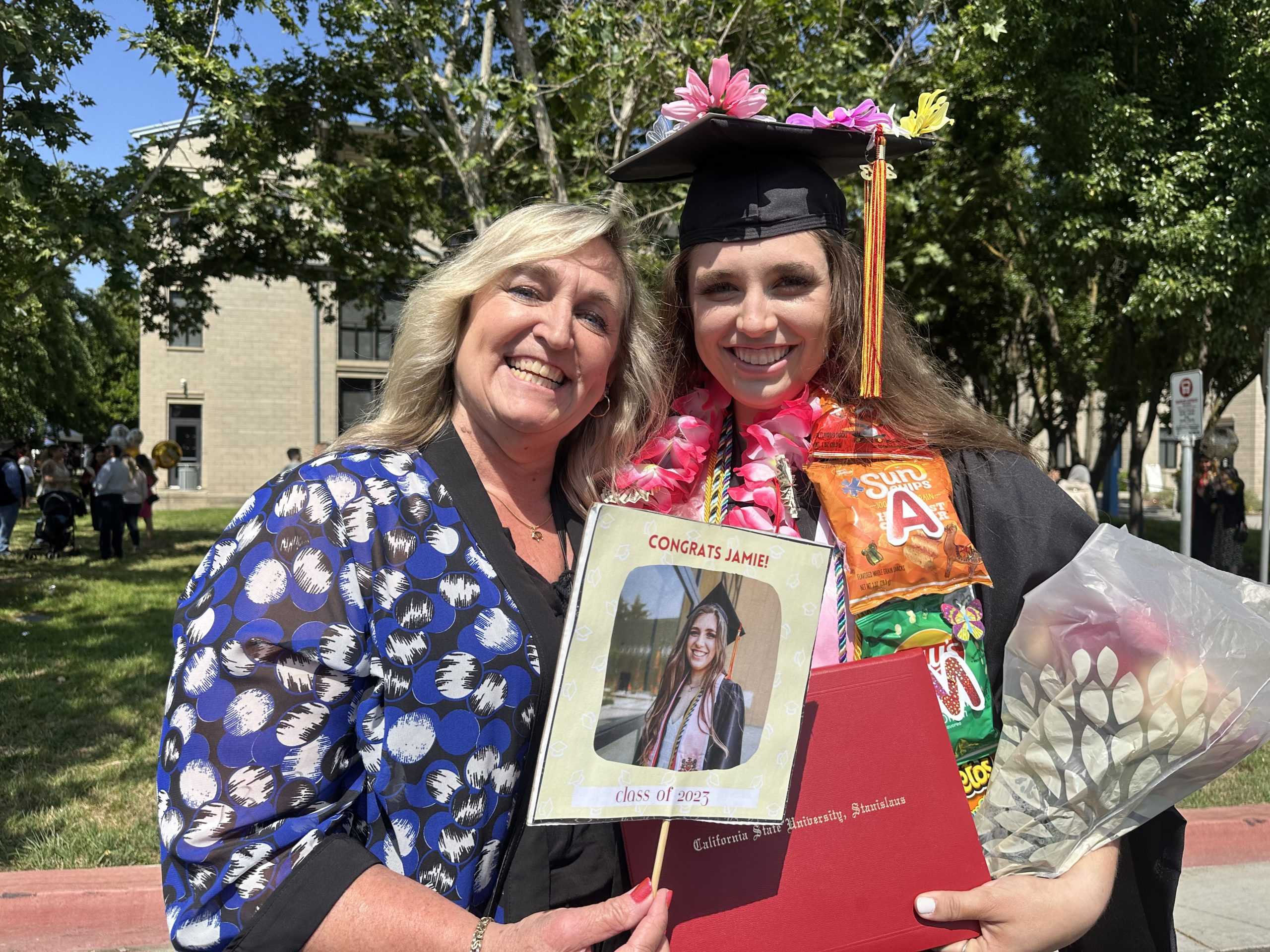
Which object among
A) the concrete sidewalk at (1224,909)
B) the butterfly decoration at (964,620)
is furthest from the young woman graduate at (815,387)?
the concrete sidewalk at (1224,909)

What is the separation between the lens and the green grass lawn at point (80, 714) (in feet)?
14.4

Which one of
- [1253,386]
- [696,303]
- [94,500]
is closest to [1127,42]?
[696,303]

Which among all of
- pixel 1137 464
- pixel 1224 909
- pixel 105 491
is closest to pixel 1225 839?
pixel 1224 909

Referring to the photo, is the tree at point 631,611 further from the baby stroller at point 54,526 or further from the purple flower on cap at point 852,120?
the baby stroller at point 54,526

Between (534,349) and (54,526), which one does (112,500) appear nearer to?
(54,526)

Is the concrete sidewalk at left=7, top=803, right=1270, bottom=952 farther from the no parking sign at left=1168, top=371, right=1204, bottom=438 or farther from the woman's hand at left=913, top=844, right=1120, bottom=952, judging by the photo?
the no parking sign at left=1168, top=371, right=1204, bottom=438

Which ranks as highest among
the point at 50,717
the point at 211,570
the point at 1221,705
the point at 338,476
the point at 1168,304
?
the point at 1168,304

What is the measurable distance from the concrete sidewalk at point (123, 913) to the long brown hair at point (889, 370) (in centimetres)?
306

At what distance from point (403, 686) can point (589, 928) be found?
15.9 inches

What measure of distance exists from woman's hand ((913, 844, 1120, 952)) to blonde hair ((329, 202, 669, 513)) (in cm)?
93

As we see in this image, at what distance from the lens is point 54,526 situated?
15.8 meters

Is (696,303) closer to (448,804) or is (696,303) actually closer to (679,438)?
(679,438)

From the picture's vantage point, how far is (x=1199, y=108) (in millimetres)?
10695

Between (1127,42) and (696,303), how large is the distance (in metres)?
11.8
